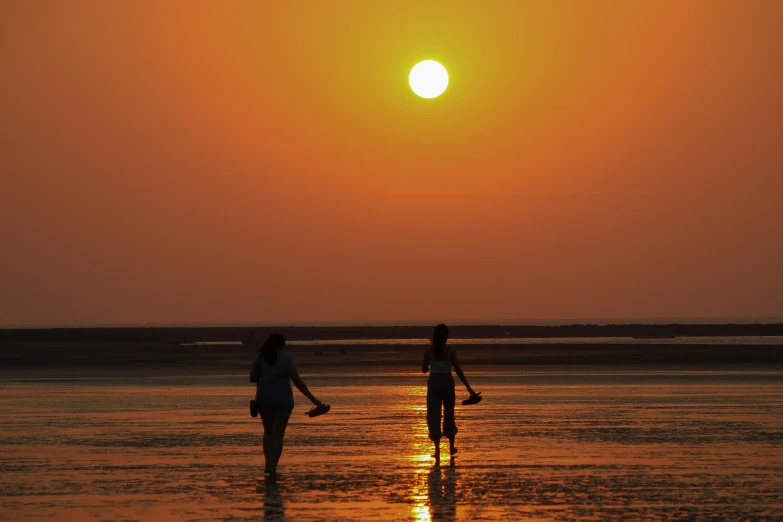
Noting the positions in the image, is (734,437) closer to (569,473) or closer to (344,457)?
(569,473)

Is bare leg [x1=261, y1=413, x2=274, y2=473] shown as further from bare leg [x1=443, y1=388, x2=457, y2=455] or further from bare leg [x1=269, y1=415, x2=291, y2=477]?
bare leg [x1=443, y1=388, x2=457, y2=455]

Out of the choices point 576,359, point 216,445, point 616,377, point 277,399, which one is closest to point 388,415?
point 216,445

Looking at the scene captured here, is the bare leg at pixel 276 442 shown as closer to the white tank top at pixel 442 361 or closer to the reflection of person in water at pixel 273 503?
the reflection of person in water at pixel 273 503

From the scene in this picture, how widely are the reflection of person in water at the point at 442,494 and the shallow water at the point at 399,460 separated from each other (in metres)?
0.03

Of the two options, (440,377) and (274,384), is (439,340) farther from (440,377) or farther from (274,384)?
(274,384)

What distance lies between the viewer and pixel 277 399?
1673 cm

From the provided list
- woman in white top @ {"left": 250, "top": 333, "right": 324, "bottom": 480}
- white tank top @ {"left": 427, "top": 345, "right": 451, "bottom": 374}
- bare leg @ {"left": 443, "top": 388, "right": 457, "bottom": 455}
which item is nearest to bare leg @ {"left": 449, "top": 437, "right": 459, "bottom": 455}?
bare leg @ {"left": 443, "top": 388, "right": 457, "bottom": 455}

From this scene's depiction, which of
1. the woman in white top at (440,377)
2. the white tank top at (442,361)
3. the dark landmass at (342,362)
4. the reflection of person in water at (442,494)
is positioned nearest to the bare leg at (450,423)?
the woman in white top at (440,377)

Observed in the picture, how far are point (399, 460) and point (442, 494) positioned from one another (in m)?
3.50

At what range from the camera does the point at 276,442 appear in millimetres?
16328

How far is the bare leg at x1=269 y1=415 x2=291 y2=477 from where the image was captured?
16.1 metres

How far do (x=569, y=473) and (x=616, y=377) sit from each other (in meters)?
27.3

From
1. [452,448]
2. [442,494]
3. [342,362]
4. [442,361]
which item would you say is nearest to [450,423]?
[452,448]

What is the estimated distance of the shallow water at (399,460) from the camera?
539 inches
